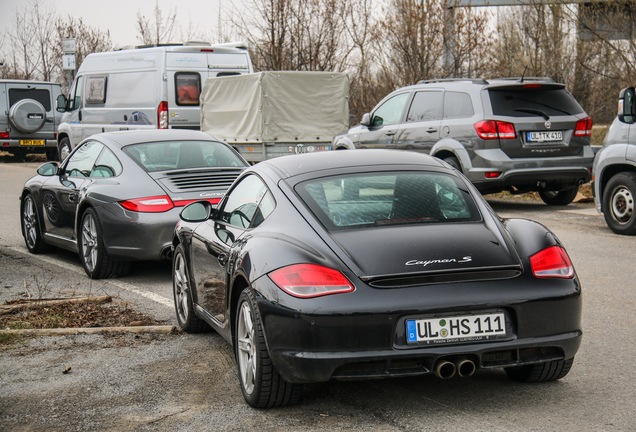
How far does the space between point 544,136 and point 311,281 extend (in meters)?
9.52

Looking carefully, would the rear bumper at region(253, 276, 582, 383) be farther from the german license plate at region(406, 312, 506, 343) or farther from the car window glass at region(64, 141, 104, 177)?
the car window glass at region(64, 141, 104, 177)

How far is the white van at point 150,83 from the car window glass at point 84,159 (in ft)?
29.7

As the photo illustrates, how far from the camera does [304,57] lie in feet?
94.4

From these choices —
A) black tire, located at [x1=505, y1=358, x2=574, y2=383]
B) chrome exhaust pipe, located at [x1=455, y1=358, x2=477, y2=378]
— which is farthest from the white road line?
chrome exhaust pipe, located at [x1=455, y1=358, x2=477, y2=378]

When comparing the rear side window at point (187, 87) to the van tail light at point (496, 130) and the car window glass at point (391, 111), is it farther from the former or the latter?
the van tail light at point (496, 130)

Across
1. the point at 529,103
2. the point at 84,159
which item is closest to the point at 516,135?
the point at 529,103

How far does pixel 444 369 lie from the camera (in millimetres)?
4090

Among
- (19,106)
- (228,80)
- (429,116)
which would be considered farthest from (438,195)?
(19,106)

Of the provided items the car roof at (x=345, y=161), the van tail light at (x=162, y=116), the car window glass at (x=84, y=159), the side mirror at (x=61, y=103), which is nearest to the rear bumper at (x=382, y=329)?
the car roof at (x=345, y=161)

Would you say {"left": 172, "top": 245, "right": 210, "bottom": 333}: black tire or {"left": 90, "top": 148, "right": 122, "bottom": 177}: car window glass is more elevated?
{"left": 90, "top": 148, "right": 122, "bottom": 177}: car window glass

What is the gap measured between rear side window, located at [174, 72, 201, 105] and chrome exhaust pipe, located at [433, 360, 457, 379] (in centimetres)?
1632

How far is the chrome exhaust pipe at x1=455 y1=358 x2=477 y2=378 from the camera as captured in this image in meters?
4.09

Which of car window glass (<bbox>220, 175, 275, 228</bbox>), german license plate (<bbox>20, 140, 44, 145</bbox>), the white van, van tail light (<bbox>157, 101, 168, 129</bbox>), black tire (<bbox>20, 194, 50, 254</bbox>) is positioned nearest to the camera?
car window glass (<bbox>220, 175, 275, 228</bbox>)

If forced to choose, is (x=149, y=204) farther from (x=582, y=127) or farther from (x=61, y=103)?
(x=61, y=103)
